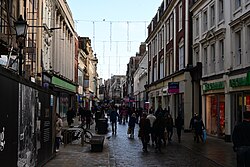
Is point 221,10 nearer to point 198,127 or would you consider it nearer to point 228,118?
point 228,118

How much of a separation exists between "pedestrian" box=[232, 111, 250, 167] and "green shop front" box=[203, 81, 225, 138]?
1583cm

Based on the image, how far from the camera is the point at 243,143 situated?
938 cm

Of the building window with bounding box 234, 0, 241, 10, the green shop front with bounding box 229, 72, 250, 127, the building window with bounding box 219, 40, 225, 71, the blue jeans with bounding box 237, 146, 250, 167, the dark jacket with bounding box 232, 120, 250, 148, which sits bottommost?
the blue jeans with bounding box 237, 146, 250, 167

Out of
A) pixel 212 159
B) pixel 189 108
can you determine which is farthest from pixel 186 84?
pixel 212 159

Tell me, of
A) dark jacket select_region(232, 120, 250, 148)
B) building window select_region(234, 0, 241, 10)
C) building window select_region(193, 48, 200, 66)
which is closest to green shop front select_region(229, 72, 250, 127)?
building window select_region(234, 0, 241, 10)

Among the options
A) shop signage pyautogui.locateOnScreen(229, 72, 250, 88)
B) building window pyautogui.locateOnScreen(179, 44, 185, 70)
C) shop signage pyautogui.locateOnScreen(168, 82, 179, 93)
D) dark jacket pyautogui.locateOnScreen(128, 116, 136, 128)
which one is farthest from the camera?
building window pyautogui.locateOnScreen(179, 44, 185, 70)

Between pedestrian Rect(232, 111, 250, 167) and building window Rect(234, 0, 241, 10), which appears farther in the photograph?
building window Rect(234, 0, 241, 10)

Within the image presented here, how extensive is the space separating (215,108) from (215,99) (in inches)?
24.2

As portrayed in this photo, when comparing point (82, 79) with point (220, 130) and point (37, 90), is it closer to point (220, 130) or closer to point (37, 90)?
point (220, 130)

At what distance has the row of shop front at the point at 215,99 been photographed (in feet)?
74.2

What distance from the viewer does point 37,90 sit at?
1112 centimetres

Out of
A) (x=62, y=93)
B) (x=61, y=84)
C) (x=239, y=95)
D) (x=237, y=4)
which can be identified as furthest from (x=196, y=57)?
(x=62, y=93)

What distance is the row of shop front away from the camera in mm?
22603

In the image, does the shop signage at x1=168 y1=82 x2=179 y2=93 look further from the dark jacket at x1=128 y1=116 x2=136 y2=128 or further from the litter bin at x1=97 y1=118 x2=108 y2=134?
the dark jacket at x1=128 y1=116 x2=136 y2=128
